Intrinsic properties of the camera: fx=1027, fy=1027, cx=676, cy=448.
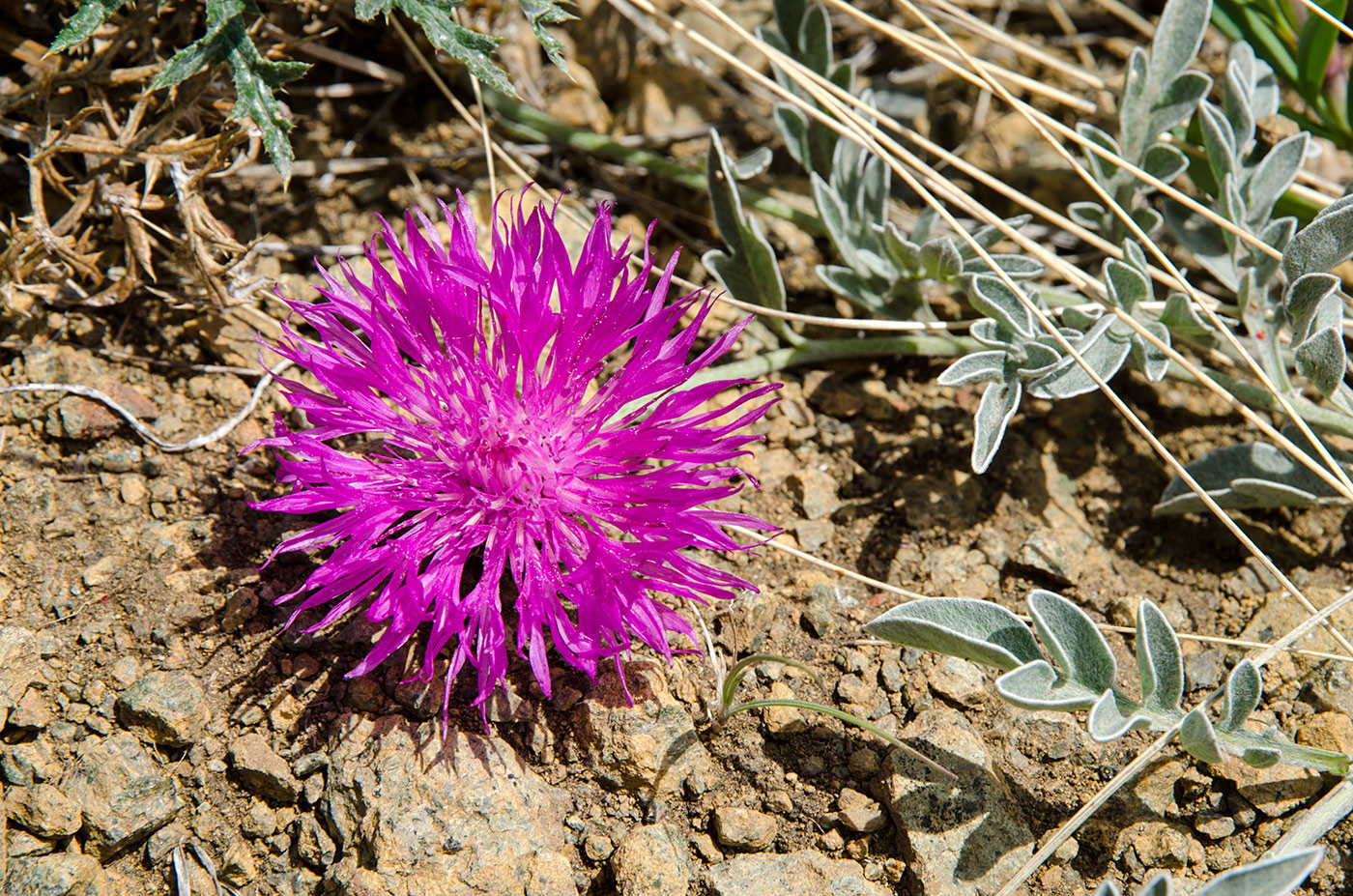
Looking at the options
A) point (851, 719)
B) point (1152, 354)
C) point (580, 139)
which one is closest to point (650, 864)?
point (851, 719)

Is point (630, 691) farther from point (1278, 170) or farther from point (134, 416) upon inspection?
point (1278, 170)

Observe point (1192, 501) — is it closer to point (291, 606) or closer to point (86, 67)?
point (291, 606)

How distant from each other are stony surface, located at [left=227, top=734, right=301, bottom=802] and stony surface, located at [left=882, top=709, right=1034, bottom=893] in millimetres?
1170

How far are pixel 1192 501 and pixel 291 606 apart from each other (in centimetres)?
202

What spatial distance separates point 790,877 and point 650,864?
266 mm

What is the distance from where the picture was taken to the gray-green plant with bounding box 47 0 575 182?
7.32ft

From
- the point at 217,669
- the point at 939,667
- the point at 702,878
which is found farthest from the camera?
the point at 939,667

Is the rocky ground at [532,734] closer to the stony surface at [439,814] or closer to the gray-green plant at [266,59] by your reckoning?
the stony surface at [439,814]

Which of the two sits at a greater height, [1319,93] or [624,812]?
[1319,93]

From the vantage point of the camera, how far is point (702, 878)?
195 centimetres

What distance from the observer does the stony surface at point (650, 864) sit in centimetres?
190

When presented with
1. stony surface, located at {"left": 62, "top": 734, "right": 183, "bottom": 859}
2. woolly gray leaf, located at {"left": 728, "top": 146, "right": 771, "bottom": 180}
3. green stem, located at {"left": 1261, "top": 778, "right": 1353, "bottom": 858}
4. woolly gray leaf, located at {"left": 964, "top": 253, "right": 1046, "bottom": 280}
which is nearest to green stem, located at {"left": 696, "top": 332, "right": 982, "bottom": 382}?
woolly gray leaf, located at {"left": 964, "top": 253, "right": 1046, "bottom": 280}

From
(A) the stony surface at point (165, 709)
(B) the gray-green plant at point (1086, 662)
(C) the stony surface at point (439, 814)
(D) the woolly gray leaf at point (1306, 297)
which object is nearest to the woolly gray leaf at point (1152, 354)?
(D) the woolly gray leaf at point (1306, 297)

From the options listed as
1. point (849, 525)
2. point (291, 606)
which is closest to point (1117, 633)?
point (849, 525)
